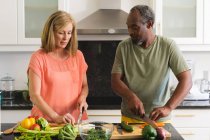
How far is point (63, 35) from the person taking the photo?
6.52ft

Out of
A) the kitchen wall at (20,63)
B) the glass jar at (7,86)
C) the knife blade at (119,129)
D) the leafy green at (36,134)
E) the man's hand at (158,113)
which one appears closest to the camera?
the leafy green at (36,134)

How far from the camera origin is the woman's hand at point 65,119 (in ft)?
6.22

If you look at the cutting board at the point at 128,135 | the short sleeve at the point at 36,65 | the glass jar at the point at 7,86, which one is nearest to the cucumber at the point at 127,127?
the cutting board at the point at 128,135

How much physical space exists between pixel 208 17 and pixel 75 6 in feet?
4.01

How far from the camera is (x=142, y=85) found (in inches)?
83.1

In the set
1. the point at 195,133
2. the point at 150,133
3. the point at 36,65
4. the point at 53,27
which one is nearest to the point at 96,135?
the point at 150,133

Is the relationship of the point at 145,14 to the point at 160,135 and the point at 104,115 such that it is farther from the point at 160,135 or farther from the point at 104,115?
the point at 104,115

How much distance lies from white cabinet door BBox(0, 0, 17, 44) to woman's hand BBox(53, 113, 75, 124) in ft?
4.68

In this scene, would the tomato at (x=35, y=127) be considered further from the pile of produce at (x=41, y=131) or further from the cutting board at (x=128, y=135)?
the cutting board at (x=128, y=135)

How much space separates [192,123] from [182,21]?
2.99 feet

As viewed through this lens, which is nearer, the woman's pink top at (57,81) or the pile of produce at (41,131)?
the pile of produce at (41,131)

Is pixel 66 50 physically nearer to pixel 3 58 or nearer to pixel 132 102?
pixel 132 102

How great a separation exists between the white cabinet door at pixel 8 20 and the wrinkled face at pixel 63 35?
4.16 ft

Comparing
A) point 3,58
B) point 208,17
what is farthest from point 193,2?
point 3,58
